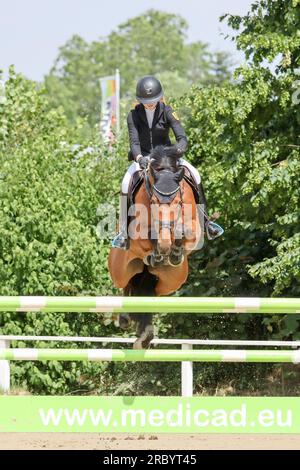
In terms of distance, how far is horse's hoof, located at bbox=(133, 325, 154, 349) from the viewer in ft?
24.9

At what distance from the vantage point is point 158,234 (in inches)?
280

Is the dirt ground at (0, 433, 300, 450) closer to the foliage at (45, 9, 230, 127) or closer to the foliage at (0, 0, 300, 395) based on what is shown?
the foliage at (0, 0, 300, 395)

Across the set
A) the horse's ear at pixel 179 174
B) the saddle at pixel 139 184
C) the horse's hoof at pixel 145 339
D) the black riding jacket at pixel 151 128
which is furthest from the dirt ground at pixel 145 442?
the black riding jacket at pixel 151 128

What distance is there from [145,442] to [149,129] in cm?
253

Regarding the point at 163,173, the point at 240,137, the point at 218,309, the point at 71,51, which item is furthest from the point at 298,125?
the point at 71,51

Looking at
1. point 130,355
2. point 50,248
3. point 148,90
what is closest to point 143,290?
point 130,355

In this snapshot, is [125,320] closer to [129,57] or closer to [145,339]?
[145,339]

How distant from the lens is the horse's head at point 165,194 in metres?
7.09

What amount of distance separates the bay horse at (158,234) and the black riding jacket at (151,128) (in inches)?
10.4

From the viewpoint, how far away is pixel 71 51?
266 ft

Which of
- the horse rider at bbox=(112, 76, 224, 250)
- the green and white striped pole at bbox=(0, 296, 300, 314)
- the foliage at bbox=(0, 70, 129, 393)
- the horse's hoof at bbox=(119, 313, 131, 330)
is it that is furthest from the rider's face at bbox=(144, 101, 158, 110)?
the foliage at bbox=(0, 70, 129, 393)

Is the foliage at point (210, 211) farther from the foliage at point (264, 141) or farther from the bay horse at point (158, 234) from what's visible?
the bay horse at point (158, 234)

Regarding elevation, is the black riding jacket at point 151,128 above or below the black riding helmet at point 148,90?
below

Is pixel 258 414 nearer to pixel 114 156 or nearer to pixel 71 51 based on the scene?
pixel 114 156
